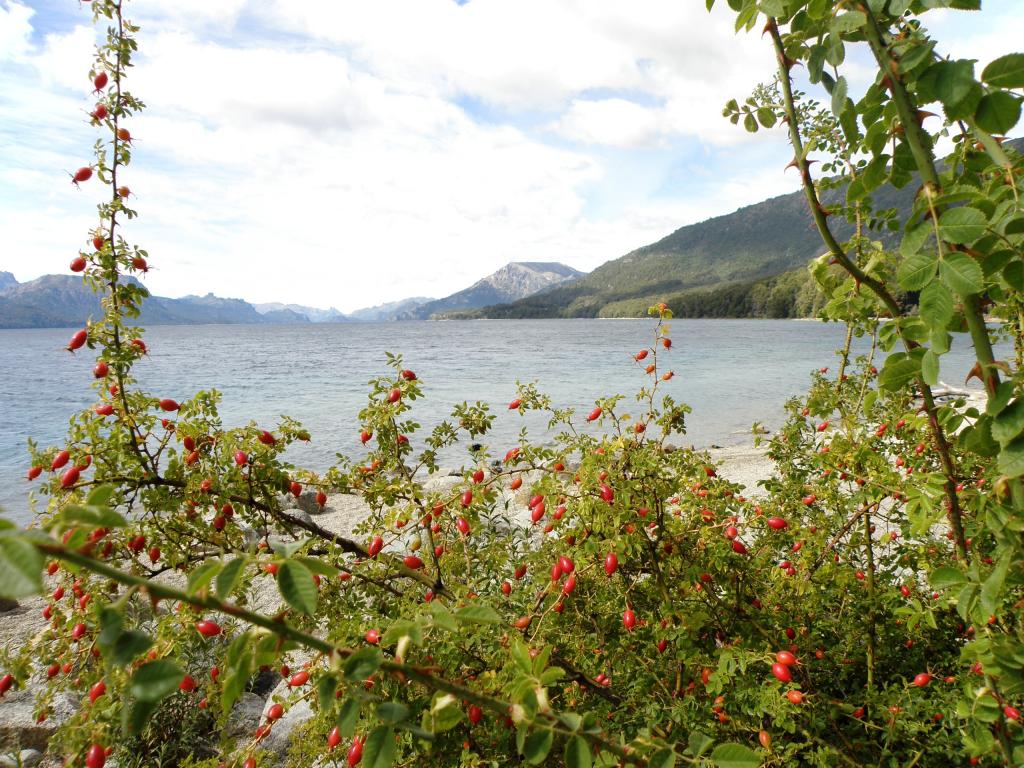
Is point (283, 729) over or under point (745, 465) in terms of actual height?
over

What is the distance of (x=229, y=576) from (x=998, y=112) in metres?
1.57

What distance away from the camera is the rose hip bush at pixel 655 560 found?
1.04m

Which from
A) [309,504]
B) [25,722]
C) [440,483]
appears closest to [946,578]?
[25,722]

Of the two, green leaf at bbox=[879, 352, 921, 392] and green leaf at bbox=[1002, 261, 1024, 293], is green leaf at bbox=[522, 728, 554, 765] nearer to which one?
green leaf at bbox=[879, 352, 921, 392]

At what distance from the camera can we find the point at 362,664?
904mm

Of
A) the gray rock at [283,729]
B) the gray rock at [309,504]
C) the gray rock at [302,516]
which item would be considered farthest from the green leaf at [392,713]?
the gray rock at [309,504]

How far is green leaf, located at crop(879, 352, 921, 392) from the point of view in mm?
1238

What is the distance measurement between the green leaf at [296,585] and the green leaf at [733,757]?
85 cm

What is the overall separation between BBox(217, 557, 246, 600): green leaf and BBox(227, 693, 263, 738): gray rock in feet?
17.9

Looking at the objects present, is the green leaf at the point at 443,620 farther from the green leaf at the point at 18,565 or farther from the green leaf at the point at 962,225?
the green leaf at the point at 962,225

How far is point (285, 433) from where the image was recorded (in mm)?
3504

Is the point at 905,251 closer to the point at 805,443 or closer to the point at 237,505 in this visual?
the point at 237,505

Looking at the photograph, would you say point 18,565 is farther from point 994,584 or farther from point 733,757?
point 994,584

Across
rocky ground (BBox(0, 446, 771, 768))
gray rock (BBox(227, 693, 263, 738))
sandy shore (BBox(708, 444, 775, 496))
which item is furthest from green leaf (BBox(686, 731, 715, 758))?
sandy shore (BBox(708, 444, 775, 496))
